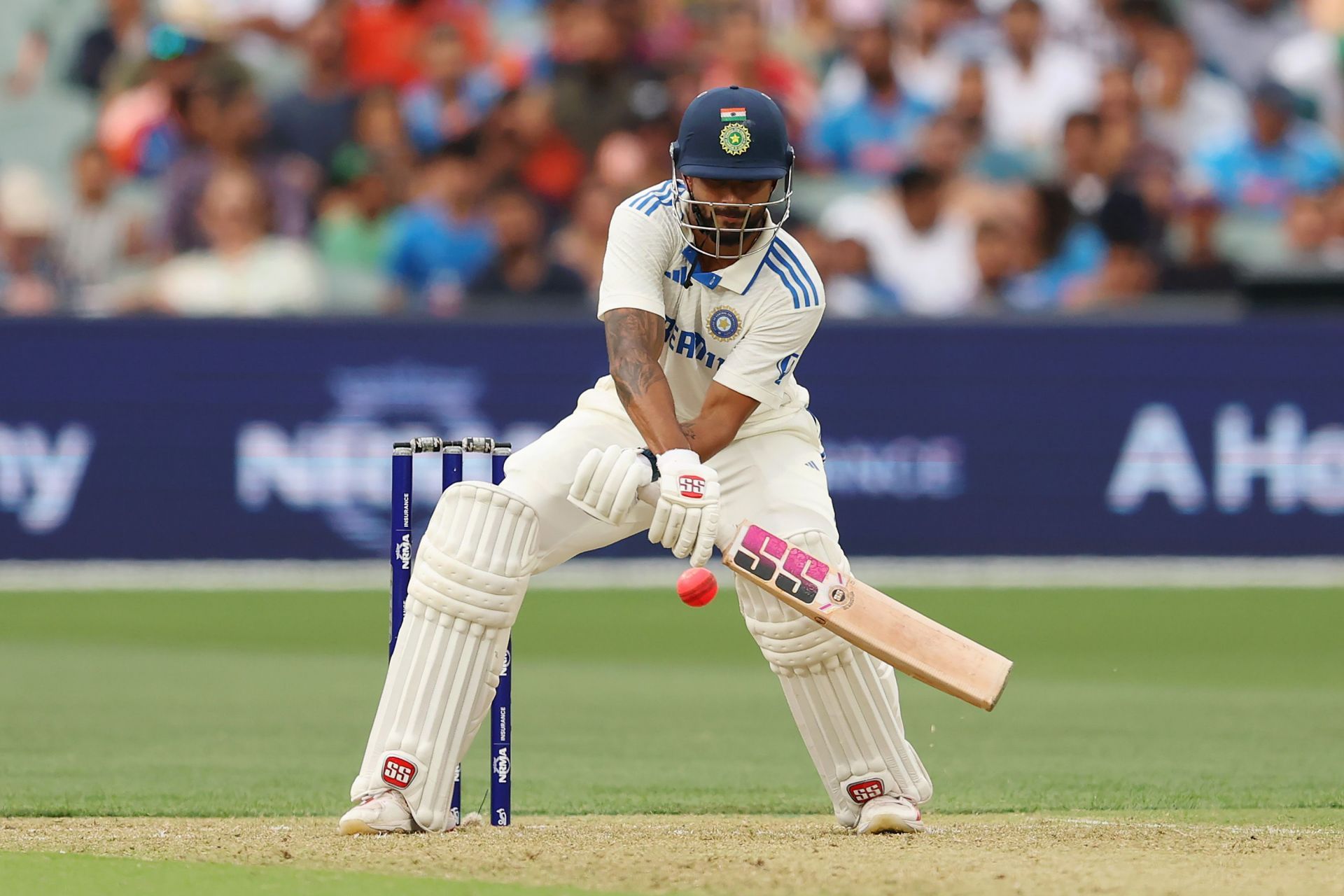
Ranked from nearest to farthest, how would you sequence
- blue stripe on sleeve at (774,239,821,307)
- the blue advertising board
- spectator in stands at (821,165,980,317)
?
blue stripe on sleeve at (774,239,821,307) < the blue advertising board < spectator in stands at (821,165,980,317)

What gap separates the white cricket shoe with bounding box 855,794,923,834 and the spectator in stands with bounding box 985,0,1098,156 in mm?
8817

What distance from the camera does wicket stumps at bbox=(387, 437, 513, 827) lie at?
16.0 ft

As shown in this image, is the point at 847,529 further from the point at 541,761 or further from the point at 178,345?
the point at 541,761

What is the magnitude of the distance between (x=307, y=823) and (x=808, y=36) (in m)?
9.84

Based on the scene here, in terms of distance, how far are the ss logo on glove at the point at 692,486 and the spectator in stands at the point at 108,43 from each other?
32.9 feet

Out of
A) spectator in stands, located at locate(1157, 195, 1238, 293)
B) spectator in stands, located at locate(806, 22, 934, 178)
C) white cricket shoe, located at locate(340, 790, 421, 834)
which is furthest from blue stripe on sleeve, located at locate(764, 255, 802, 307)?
spectator in stands, located at locate(806, 22, 934, 178)

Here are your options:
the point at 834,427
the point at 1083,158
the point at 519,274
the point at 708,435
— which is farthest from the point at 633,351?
the point at 1083,158

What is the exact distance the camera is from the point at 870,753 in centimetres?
499

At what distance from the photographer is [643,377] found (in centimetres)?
475

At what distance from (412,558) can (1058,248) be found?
806 centimetres

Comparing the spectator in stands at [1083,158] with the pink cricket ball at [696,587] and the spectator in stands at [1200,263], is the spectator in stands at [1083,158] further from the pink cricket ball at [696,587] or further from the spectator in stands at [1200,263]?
Answer: the pink cricket ball at [696,587]

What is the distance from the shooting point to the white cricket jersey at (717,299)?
4855 millimetres

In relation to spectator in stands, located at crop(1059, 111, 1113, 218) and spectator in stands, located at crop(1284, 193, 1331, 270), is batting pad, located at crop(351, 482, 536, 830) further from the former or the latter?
spectator in stands, located at crop(1284, 193, 1331, 270)

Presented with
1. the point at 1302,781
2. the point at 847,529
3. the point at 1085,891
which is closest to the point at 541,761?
the point at 1302,781
